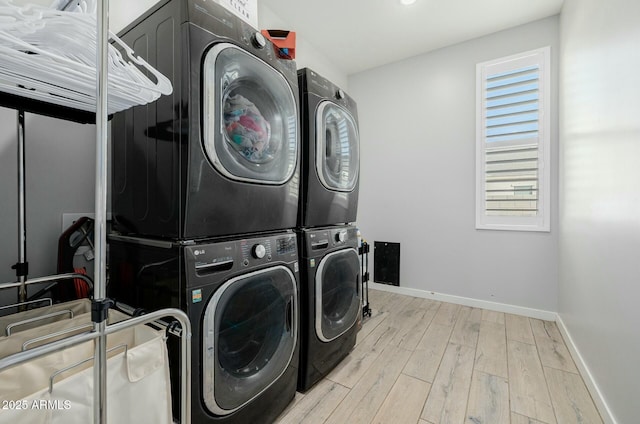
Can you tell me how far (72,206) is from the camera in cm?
131

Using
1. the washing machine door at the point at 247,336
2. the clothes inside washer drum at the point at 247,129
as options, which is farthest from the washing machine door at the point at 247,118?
the washing machine door at the point at 247,336

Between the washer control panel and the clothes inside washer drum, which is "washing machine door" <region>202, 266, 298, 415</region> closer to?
the washer control panel

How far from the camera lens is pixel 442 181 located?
290 centimetres

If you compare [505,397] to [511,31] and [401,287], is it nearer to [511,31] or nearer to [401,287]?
[401,287]

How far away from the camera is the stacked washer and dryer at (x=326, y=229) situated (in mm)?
1451

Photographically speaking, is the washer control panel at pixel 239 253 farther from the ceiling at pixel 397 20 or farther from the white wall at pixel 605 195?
the ceiling at pixel 397 20

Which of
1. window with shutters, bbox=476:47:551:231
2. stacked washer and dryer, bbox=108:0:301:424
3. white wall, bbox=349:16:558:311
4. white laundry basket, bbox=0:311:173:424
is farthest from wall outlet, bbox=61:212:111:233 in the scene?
window with shutters, bbox=476:47:551:231

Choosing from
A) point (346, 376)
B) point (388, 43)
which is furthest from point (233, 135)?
point (388, 43)

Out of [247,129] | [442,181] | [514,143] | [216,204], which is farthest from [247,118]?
[514,143]

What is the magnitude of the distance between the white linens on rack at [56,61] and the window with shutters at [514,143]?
109 inches

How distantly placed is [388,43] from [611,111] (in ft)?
6.62

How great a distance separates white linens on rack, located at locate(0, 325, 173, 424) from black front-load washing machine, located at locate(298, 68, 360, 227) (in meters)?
0.88

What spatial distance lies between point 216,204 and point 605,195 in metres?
1.84

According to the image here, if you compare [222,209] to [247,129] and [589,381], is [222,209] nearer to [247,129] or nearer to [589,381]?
[247,129]
